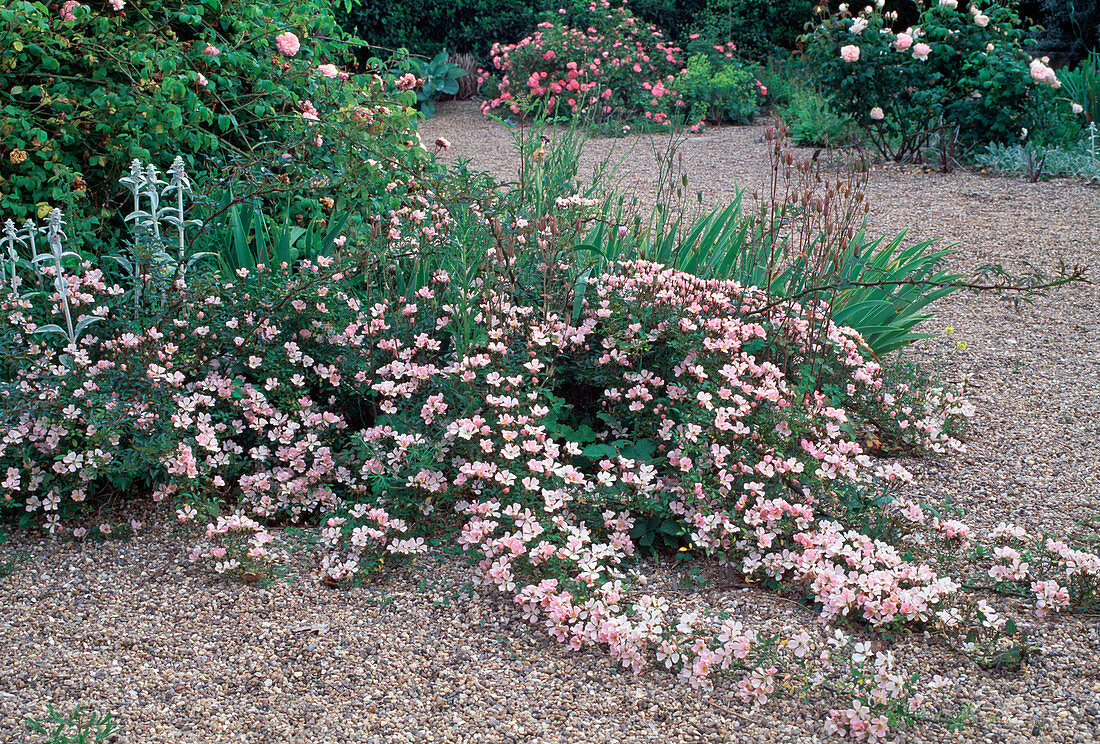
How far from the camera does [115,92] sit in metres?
3.49

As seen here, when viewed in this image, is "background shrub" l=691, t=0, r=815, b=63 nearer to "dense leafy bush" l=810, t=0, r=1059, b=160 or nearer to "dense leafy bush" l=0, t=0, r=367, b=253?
"dense leafy bush" l=810, t=0, r=1059, b=160

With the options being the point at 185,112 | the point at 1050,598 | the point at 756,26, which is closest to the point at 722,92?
the point at 756,26

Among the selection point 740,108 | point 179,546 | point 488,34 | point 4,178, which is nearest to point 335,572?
point 179,546

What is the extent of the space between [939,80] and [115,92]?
23.4 feet

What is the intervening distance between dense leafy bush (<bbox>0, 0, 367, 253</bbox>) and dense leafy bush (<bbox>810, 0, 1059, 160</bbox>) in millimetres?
5400

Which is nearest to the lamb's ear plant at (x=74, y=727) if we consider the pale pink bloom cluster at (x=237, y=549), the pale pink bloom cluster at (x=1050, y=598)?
the pale pink bloom cluster at (x=237, y=549)

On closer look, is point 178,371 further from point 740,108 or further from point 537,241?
point 740,108

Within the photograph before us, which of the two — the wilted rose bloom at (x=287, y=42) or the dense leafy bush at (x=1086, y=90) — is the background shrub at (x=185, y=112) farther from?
the dense leafy bush at (x=1086, y=90)

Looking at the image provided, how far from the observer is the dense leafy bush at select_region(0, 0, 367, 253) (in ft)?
11.0

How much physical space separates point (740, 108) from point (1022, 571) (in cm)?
913

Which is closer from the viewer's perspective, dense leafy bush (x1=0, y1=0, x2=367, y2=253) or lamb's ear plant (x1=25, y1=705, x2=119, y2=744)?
lamb's ear plant (x1=25, y1=705, x2=119, y2=744)

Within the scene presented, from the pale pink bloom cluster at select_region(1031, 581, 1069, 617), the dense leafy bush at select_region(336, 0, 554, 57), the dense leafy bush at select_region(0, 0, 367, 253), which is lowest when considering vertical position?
the pale pink bloom cluster at select_region(1031, 581, 1069, 617)

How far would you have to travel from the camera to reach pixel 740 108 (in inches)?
415

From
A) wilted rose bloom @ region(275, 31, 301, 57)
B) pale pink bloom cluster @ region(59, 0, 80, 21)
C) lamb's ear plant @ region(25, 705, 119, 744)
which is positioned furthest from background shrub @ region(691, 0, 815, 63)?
lamb's ear plant @ region(25, 705, 119, 744)
